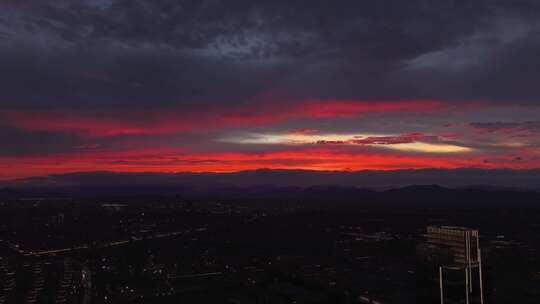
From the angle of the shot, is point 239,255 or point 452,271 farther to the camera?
point 239,255

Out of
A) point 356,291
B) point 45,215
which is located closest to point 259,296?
point 356,291

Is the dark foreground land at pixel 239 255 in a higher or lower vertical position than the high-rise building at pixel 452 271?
lower

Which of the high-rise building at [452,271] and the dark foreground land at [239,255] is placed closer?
the high-rise building at [452,271]

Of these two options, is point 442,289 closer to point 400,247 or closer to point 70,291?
point 70,291

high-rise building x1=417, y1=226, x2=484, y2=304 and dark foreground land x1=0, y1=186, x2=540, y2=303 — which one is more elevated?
high-rise building x1=417, y1=226, x2=484, y2=304

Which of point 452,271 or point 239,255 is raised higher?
point 452,271
